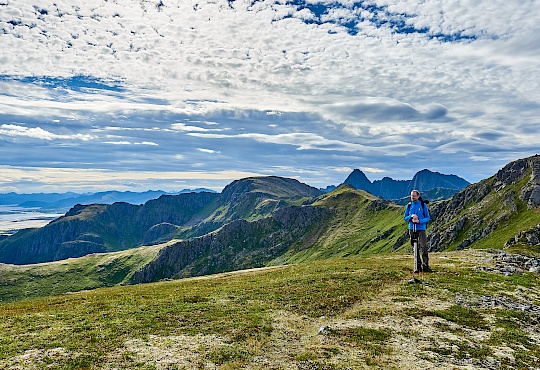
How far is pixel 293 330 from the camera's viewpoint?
2306 centimetres

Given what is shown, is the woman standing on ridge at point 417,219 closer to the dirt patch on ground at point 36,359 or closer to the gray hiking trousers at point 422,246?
the gray hiking trousers at point 422,246

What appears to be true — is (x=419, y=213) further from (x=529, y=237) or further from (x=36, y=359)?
(x=529, y=237)

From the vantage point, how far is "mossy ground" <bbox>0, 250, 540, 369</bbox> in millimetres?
18812

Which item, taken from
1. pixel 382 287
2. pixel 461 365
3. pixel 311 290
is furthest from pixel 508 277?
pixel 461 365

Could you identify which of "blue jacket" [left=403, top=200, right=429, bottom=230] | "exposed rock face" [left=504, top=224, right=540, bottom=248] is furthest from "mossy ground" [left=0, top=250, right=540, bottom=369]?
"exposed rock face" [left=504, top=224, right=540, bottom=248]

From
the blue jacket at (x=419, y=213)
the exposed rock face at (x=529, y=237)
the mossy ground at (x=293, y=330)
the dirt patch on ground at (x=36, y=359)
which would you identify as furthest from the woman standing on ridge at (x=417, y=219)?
the exposed rock face at (x=529, y=237)

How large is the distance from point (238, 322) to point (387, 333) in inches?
391

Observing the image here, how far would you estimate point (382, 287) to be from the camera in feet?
111

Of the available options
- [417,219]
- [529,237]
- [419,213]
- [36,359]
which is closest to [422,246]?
[417,219]

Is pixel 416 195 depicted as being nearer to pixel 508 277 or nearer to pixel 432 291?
pixel 432 291

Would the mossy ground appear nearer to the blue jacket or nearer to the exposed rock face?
the blue jacket

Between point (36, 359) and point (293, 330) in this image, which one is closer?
point (36, 359)

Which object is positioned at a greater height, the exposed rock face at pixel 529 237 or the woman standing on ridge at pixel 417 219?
the woman standing on ridge at pixel 417 219

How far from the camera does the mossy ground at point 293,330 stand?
18.8m
